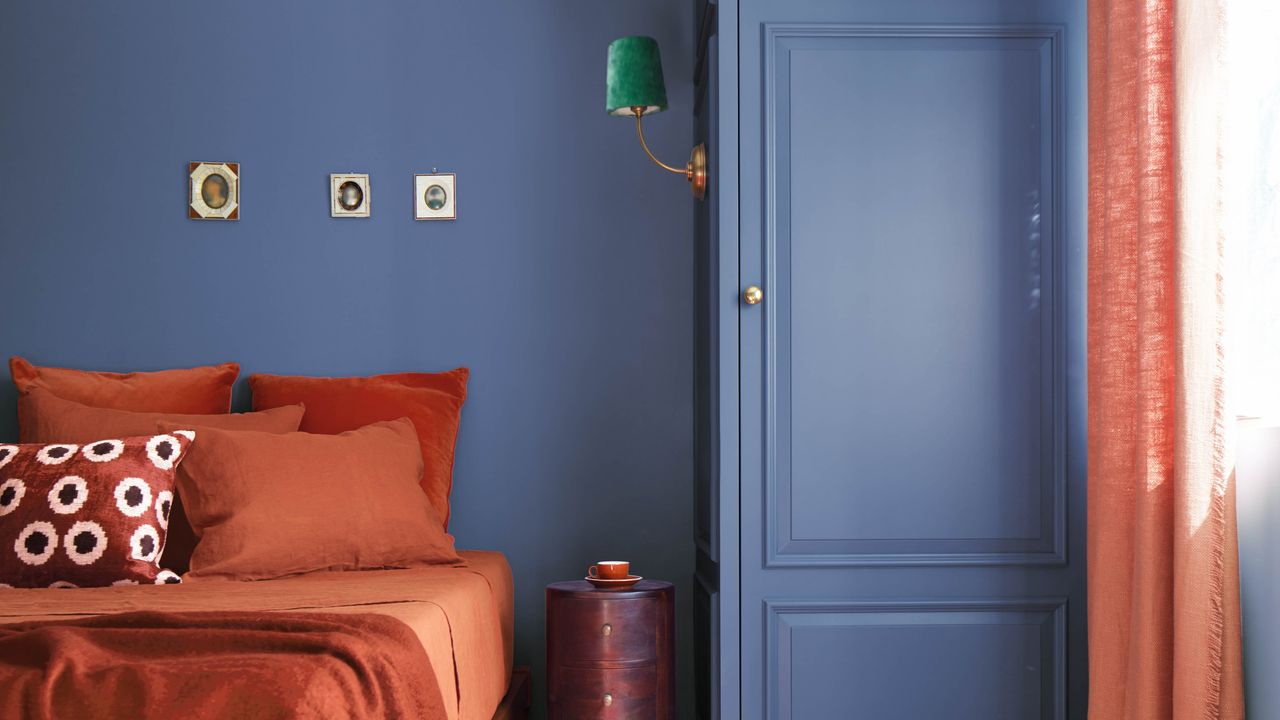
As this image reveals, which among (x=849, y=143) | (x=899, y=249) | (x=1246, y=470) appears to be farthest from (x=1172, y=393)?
(x=849, y=143)

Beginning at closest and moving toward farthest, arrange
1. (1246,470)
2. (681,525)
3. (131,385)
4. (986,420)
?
(1246,470) < (986,420) < (131,385) < (681,525)

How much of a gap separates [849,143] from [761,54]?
27 cm

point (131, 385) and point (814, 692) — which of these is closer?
point (814, 692)

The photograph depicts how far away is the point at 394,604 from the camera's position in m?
1.87

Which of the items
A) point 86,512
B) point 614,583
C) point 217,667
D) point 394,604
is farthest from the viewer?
point 614,583

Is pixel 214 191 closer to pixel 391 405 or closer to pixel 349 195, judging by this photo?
pixel 349 195

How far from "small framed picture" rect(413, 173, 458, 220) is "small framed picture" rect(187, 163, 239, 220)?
1.67 ft

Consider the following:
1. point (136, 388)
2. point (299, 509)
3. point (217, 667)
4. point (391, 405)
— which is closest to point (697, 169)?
point (391, 405)

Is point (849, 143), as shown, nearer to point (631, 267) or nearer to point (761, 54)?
point (761, 54)

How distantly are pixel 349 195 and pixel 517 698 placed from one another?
1422 mm

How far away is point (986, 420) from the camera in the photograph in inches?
89.0

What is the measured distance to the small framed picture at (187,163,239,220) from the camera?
116 inches

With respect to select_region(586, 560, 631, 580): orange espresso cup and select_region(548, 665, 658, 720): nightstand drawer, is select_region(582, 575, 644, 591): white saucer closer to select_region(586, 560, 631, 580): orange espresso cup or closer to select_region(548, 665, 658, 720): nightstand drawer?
select_region(586, 560, 631, 580): orange espresso cup

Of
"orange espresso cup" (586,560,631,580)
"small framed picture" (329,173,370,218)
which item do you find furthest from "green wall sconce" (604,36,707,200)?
"orange espresso cup" (586,560,631,580)
